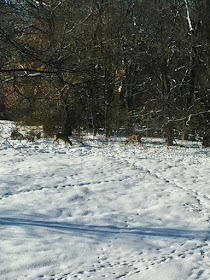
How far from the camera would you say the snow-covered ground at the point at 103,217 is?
19.3 feet

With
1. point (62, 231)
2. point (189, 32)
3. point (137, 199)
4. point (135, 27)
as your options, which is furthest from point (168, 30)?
point (62, 231)

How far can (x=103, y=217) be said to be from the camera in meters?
8.23

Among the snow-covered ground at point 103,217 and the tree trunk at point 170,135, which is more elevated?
the tree trunk at point 170,135

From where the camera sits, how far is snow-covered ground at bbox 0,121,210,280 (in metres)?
5.89

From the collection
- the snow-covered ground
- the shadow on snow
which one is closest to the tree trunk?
the snow-covered ground

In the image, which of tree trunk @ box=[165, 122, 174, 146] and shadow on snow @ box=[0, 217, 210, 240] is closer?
shadow on snow @ box=[0, 217, 210, 240]

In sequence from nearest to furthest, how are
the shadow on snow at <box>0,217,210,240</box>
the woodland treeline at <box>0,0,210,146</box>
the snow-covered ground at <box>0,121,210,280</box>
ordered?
the snow-covered ground at <box>0,121,210,280</box> → the shadow on snow at <box>0,217,210,240</box> → the woodland treeline at <box>0,0,210,146</box>

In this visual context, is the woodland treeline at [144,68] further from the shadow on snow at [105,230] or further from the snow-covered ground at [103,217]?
the shadow on snow at [105,230]

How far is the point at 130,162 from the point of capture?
1408 cm

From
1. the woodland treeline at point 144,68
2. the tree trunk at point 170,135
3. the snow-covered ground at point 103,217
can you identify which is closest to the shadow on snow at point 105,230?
the snow-covered ground at point 103,217

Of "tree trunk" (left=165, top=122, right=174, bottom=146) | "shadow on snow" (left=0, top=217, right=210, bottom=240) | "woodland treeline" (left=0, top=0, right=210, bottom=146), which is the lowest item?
"shadow on snow" (left=0, top=217, right=210, bottom=240)

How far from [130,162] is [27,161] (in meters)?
3.33

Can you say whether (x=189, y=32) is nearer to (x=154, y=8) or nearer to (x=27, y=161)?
(x=154, y=8)

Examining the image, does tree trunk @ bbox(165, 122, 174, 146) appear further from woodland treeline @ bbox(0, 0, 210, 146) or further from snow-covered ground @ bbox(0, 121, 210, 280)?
snow-covered ground @ bbox(0, 121, 210, 280)
